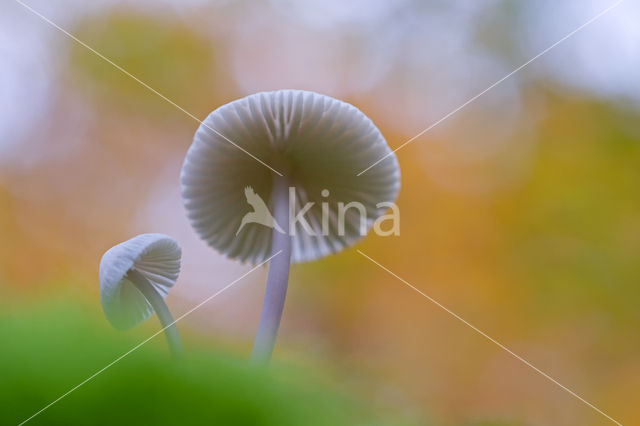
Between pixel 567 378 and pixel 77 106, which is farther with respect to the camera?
pixel 77 106

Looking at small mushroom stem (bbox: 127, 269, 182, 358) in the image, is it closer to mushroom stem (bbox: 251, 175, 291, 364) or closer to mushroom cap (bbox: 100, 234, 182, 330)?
mushroom cap (bbox: 100, 234, 182, 330)

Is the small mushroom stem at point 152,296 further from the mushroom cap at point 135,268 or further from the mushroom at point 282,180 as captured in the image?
the mushroom at point 282,180

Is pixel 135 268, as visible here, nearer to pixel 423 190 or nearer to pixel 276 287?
pixel 276 287

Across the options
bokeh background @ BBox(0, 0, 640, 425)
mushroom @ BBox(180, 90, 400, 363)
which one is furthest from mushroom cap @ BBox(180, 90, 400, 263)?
bokeh background @ BBox(0, 0, 640, 425)

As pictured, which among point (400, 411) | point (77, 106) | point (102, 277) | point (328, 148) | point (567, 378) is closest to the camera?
Answer: point (400, 411)

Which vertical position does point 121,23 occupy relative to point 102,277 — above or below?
above

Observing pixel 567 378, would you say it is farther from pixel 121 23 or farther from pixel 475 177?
pixel 121 23

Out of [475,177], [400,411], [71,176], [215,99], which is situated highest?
[215,99]

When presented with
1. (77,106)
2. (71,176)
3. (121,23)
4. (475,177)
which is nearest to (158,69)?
(121,23)
